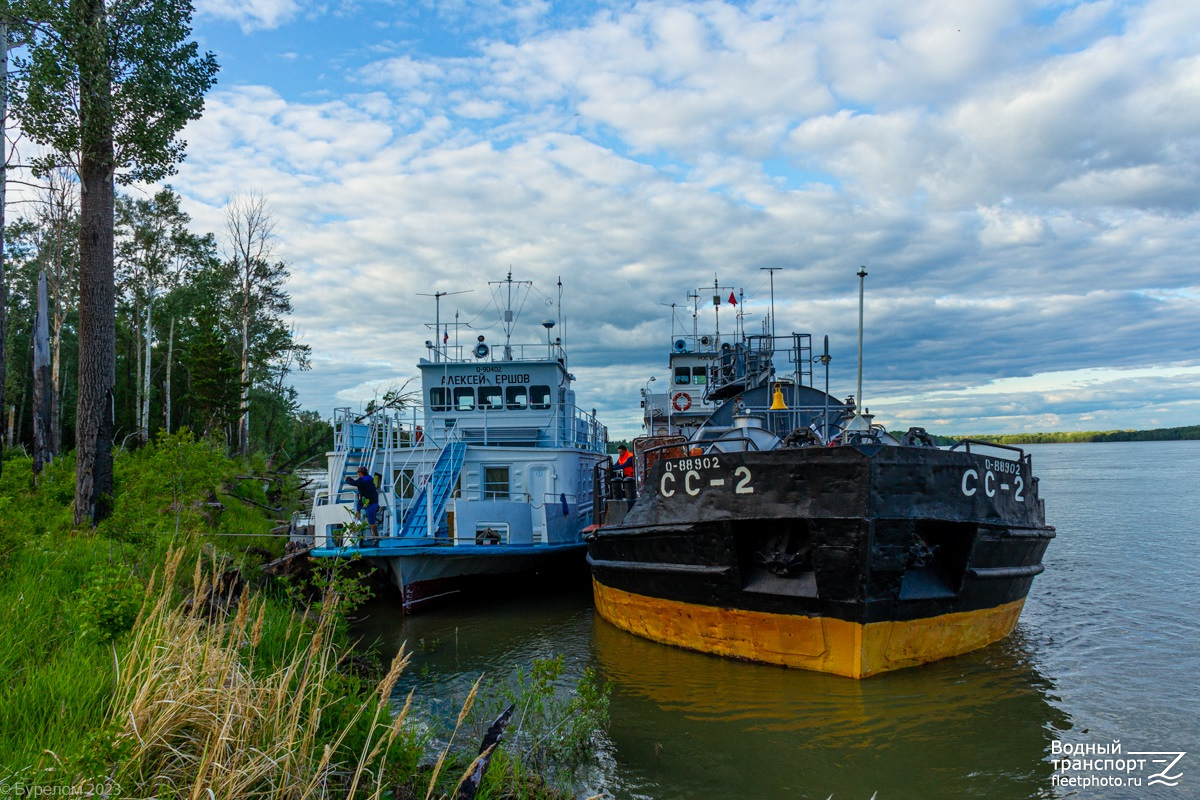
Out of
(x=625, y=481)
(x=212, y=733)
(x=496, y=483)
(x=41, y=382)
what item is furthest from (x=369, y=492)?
(x=212, y=733)

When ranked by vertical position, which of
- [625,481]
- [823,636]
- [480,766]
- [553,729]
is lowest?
[553,729]

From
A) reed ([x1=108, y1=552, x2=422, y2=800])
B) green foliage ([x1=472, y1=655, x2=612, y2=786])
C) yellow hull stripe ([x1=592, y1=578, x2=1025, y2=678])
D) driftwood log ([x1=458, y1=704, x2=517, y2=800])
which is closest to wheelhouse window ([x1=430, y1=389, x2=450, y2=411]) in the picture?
yellow hull stripe ([x1=592, y1=578, x2=1025, y2=678])

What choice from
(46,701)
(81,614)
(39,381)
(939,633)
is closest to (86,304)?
(39,381)

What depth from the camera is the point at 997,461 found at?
8688 mm

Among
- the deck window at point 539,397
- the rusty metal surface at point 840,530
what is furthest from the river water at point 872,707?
the deck window at point 539,397

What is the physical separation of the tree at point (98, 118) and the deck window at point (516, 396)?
789cm

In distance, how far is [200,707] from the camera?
3.17 metres

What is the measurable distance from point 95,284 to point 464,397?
790cm

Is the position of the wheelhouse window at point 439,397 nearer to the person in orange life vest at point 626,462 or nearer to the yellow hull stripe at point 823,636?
the person in orange life vest at point 626,462

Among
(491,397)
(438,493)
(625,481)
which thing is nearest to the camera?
(625,481)

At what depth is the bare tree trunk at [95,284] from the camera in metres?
10.2

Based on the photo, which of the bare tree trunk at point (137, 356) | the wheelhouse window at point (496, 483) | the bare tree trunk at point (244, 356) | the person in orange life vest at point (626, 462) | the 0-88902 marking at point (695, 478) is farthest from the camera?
the bare tree trunk at point (244, 356)

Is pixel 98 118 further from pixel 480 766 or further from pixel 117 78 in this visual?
pixel 480 766

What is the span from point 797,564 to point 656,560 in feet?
6.51
